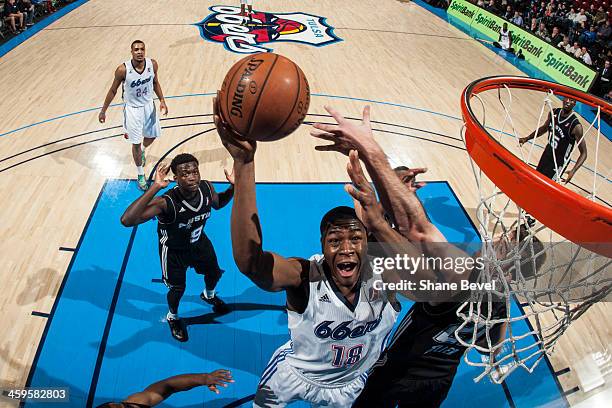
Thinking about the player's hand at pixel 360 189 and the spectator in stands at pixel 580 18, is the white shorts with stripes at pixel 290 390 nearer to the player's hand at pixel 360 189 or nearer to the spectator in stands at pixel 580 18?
the player's hand at pixel 360 189

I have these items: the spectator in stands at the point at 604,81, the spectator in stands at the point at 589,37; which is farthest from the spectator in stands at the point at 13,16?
the spectator in stands at the point at 589,37

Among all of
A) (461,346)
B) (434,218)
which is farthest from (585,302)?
(434,218)

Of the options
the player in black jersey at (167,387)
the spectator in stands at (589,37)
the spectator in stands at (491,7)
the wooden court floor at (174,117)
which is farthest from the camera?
the spectator in stands at (491,7)

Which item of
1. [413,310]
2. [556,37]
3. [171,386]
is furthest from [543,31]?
[171,386]

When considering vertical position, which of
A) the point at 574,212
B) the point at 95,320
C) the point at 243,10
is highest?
the point at 574,212

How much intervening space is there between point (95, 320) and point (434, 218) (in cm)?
386

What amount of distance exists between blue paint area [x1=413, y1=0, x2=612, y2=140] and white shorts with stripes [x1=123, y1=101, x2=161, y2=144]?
619 cm

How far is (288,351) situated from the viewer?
2576 mm

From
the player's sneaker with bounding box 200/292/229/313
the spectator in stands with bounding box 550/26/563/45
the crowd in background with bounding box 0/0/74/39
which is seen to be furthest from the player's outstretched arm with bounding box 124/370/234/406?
the spectator in stands with bounding box 550/26/563/45

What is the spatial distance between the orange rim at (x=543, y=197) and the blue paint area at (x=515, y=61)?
18.6ft

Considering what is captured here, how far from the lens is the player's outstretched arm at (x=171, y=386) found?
267cm

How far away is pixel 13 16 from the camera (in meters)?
11.0

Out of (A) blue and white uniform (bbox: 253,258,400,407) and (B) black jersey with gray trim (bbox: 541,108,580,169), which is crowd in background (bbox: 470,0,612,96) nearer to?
(B) black jersey with gray trim (bbox: 541,108,580,169)

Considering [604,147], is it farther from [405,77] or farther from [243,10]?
[243,10]
